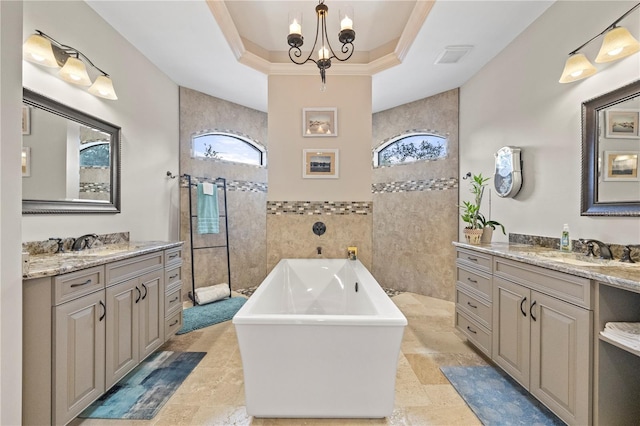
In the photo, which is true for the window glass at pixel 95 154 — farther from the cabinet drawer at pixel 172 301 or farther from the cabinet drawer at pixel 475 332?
the cabinet drawer at pixel 475 332

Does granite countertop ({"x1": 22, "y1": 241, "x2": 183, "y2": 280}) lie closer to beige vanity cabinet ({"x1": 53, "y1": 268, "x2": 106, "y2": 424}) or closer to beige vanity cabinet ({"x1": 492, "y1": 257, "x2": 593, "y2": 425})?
beige vanity cabinet ({"x1": 53, "y1": 268, "x2": 106, "y2": 424})

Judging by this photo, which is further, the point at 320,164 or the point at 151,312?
the point at 320,164

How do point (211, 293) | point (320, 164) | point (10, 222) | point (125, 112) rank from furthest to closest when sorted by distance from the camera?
1. point (211, 293)
2. point (320, 164)
3. point (125, 112)
4. point (10, 222)

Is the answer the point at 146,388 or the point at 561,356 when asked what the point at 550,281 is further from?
the point at 146,388

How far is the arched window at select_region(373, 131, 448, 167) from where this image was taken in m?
3.67

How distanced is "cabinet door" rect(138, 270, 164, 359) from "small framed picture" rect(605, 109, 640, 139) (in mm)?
3271

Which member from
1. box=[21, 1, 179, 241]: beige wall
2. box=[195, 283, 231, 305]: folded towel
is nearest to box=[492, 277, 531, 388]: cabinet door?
box=[21, 1, 179, 241]: beige wall

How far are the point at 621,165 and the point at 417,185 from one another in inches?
86.5

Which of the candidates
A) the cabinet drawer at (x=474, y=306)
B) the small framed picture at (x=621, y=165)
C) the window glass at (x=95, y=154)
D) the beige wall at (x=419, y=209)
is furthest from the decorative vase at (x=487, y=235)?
the window glass at (x=95, y=154)

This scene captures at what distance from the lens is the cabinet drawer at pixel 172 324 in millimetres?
2229

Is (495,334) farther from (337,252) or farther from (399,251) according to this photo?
(399,251)

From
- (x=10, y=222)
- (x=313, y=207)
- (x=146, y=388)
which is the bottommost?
(x=146, y=388)

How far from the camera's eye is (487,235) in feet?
7.82

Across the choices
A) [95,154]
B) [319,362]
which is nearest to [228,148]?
[95,154]
